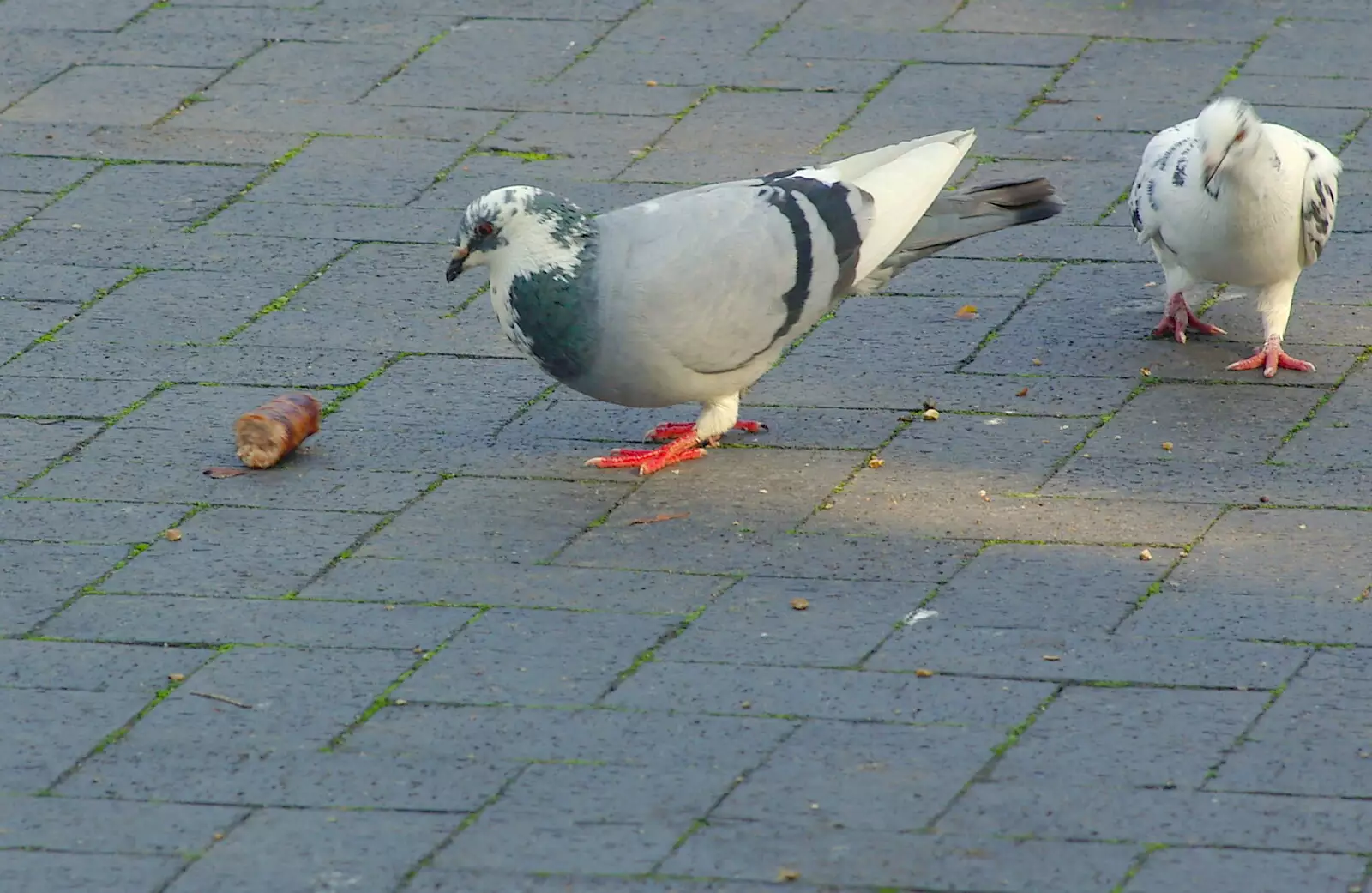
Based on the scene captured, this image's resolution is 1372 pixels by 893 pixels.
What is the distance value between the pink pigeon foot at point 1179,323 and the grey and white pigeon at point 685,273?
849 millimetres

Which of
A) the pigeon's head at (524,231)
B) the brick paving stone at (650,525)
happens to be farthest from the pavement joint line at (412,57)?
the pigeon's head at (524,231)

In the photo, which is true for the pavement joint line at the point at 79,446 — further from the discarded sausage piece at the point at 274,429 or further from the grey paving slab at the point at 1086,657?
the grey paving slab at the point at 1086,657

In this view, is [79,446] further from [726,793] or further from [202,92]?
[202,92]

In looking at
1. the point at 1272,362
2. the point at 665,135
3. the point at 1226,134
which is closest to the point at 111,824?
the point at 1226,134

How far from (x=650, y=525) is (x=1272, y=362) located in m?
1.65

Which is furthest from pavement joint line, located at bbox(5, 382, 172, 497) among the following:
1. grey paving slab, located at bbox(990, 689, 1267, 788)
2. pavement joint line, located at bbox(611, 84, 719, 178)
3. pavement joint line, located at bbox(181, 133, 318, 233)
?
grey paving slab, located at bbox(990, 689, 1267, 788)

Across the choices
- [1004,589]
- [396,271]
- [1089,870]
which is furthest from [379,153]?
[1089,870]

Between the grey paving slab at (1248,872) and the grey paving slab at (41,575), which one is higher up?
the grey paving slab at (41,575)

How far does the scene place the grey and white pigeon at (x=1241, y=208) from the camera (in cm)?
502

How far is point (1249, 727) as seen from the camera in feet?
12.1

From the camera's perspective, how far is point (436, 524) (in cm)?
460

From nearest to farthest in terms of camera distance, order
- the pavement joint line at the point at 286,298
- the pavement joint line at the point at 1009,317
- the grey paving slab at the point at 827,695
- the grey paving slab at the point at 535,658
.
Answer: the grey paving slab at the point at 827,695 < the grey paving slab at the point at 535,658 < the pavement joint line at the point at 1009,317 < the pavement joint line at the point at 286,298

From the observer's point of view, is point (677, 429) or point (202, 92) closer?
point (677, 429)

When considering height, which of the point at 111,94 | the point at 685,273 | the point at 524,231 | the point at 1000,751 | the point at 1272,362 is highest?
the point at 524,231
